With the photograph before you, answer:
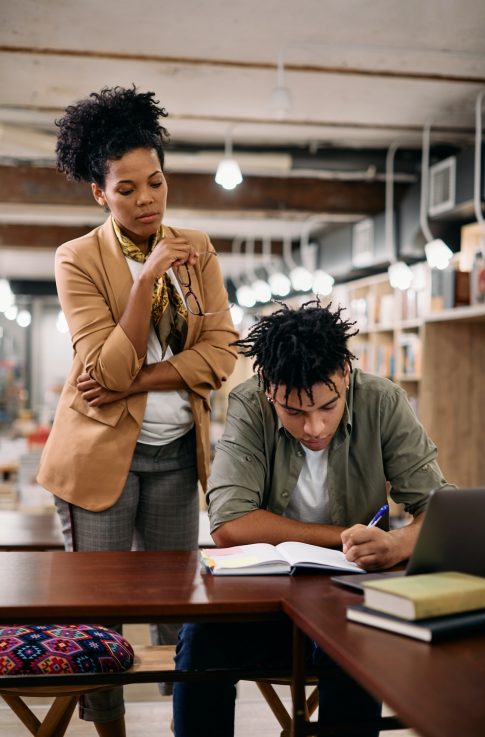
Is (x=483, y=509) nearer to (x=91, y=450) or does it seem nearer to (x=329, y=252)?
(x=91, y=450)

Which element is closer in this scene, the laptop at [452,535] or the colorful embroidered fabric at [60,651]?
the laptop at [452,535]

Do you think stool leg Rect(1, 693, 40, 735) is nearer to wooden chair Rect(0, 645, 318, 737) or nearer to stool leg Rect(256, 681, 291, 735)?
wooden chair Rect(0, 645, 318, 737)

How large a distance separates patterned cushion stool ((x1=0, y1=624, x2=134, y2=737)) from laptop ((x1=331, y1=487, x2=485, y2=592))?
74 cm

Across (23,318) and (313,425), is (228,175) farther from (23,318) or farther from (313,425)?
(23,318)

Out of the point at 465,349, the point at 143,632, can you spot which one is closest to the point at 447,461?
the point at 465,349

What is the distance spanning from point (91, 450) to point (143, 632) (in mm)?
2537

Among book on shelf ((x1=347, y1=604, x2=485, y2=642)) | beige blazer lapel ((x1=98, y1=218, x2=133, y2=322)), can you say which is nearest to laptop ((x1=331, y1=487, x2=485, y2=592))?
book on shelf ((x1=347, y1=604, x2=485, y2=642))

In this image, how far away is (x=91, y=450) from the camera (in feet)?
7.45

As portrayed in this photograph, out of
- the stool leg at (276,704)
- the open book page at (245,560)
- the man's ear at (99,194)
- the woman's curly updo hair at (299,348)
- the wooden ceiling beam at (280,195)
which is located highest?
the wooden ceiling beam at (280,195)

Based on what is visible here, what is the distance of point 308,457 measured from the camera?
7.11 feet

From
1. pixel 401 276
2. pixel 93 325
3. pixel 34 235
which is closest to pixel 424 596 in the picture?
pixel 93 325

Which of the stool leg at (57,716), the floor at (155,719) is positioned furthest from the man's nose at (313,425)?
the floor at (155,719)

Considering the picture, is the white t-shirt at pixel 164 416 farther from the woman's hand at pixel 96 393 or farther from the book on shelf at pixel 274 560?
the book on shelf at pixel 274 560

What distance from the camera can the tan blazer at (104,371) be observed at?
7.39 ft
